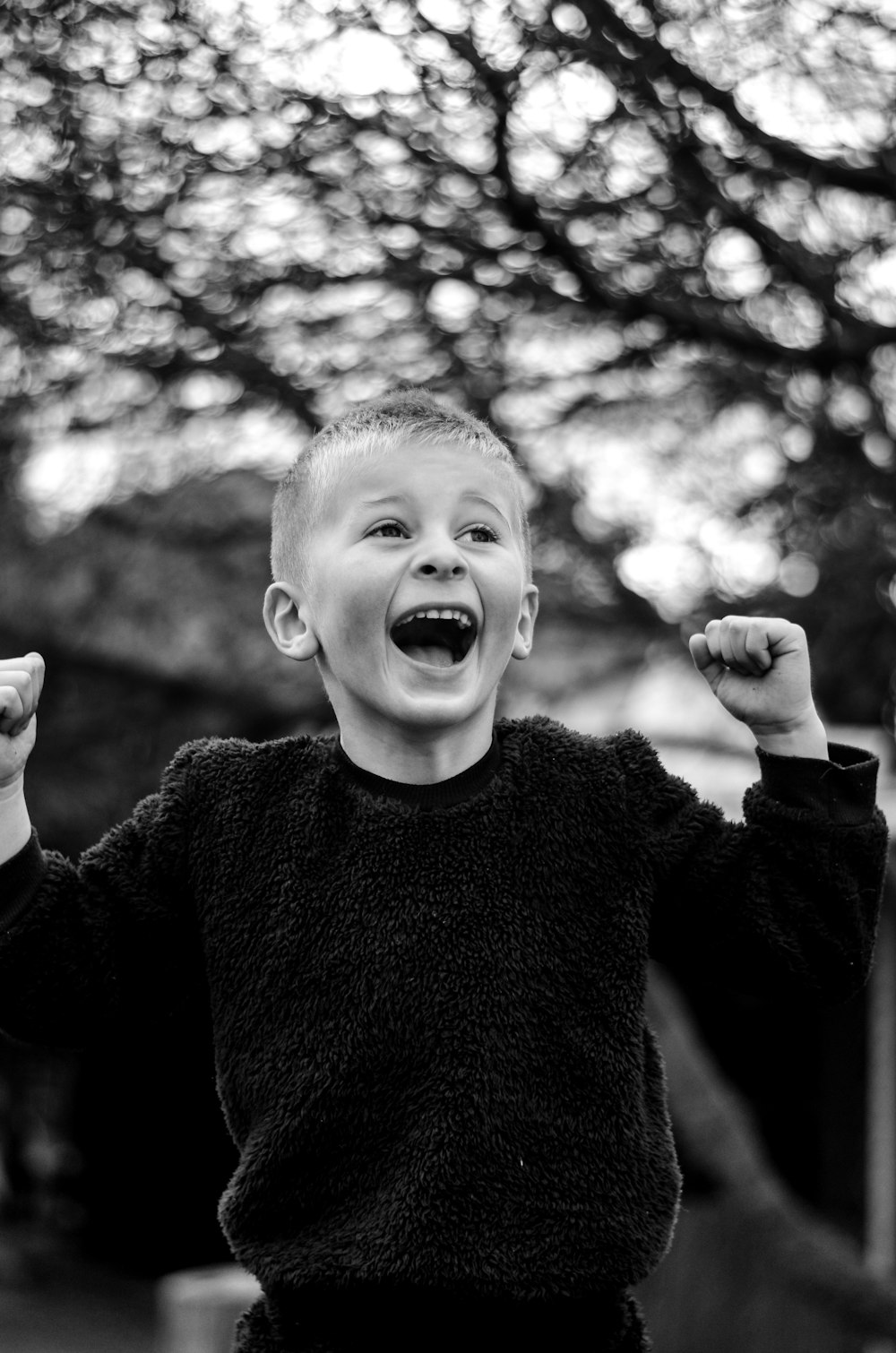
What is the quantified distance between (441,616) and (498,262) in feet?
6.09

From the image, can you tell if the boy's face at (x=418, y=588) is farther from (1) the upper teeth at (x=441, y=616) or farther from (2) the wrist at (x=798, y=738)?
(2) the wrist at (x=798, y=738)

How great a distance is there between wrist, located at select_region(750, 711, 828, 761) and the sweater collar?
12.5 inches

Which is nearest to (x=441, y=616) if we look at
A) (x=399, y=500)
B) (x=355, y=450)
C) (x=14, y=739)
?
(x=399, y=500)

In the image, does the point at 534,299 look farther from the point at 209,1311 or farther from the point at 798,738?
the point at 209,1311

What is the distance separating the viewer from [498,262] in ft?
10.7

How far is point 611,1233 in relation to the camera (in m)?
1.49

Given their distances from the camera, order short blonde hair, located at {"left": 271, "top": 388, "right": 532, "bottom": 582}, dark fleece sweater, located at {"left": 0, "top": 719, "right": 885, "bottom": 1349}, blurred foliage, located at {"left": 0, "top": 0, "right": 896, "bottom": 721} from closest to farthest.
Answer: dark fleece sweater, located at {"left": 0, "top": 719, "right": 885, "bottom": 1349} < short blonde hair, located at {"left": 271, "top": 388, "right": 532, "bottom": 582} < blurred foliage, located at {"left": 0, "top": 0, "right": 896, "bottom": 721}

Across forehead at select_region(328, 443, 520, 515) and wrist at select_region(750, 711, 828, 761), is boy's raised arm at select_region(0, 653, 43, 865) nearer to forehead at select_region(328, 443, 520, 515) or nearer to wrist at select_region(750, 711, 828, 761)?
forehead at select_region(328, 443, 520, 515)

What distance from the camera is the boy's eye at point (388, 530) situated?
1.66m

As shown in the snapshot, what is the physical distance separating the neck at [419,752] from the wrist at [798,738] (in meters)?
0.33

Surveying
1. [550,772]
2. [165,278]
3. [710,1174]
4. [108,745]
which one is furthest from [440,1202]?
[108,745]

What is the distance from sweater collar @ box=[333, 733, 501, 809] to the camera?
1666 millimetres

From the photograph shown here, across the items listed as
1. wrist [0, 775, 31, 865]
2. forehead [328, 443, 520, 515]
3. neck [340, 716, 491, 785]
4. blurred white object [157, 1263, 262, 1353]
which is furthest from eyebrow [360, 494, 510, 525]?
blurred white object [157, 1263, 262, 1353]

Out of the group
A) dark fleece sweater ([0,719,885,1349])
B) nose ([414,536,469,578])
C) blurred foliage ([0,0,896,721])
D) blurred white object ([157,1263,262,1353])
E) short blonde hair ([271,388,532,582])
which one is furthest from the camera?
blurred white object ([157,1263,262,1353])
